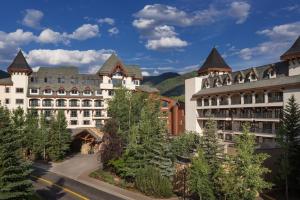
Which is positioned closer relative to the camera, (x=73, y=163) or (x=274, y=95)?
(x=274, y=95)

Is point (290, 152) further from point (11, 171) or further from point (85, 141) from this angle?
point (85, 141)

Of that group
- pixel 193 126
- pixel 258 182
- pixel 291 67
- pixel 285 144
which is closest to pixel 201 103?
pixel 193 126

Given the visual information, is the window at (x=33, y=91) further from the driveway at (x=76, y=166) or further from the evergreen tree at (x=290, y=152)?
the evergreen tree at (x=290, y=152)

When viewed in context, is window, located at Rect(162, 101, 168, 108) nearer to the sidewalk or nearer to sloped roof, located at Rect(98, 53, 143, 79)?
sloped roof, located at Rect(98, 53, 143, 79)

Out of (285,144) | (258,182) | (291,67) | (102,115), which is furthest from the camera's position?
(102,115)

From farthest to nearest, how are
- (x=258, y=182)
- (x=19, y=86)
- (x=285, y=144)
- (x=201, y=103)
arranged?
(x=19, y=86) < (x=201, y=103) < (x=285, y=144) < (x=258, y=182)

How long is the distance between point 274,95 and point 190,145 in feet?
47.8

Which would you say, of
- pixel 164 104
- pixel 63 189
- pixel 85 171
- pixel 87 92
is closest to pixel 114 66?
pixel 87 92

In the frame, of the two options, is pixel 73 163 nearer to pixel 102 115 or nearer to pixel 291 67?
pixel 102 115

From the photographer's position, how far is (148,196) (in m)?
39.8


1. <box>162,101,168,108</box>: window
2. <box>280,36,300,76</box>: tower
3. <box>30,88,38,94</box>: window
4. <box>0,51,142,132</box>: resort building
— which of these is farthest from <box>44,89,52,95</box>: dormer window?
<box>280,36,300,76</box>: tower

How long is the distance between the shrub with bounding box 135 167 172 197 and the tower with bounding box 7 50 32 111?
152ft

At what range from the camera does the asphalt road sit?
38.2 meters

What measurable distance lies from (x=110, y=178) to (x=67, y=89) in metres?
39.7
